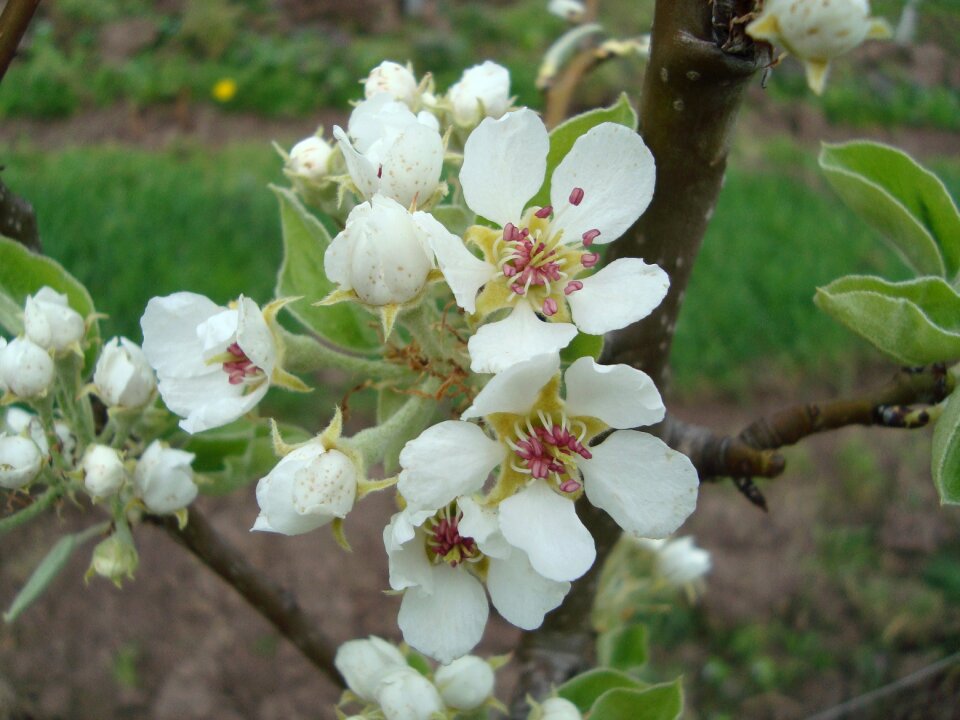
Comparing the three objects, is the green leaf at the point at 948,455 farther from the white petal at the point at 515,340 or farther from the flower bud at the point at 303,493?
the flower bud at the point at 303,493

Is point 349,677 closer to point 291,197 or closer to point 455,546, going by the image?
point 455,546

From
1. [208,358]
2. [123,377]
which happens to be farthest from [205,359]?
[123,377]

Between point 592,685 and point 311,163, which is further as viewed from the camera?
point 592,685

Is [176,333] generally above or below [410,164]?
below

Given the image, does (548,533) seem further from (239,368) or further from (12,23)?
(12,23)

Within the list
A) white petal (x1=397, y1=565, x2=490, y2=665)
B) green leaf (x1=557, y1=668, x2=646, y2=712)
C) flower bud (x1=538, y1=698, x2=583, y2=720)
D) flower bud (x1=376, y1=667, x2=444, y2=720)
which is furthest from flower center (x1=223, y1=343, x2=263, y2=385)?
green leaf (x1=557, y1=668, x2=646, y2=712)

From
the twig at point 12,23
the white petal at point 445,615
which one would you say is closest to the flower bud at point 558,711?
the white petal at point 445,615
